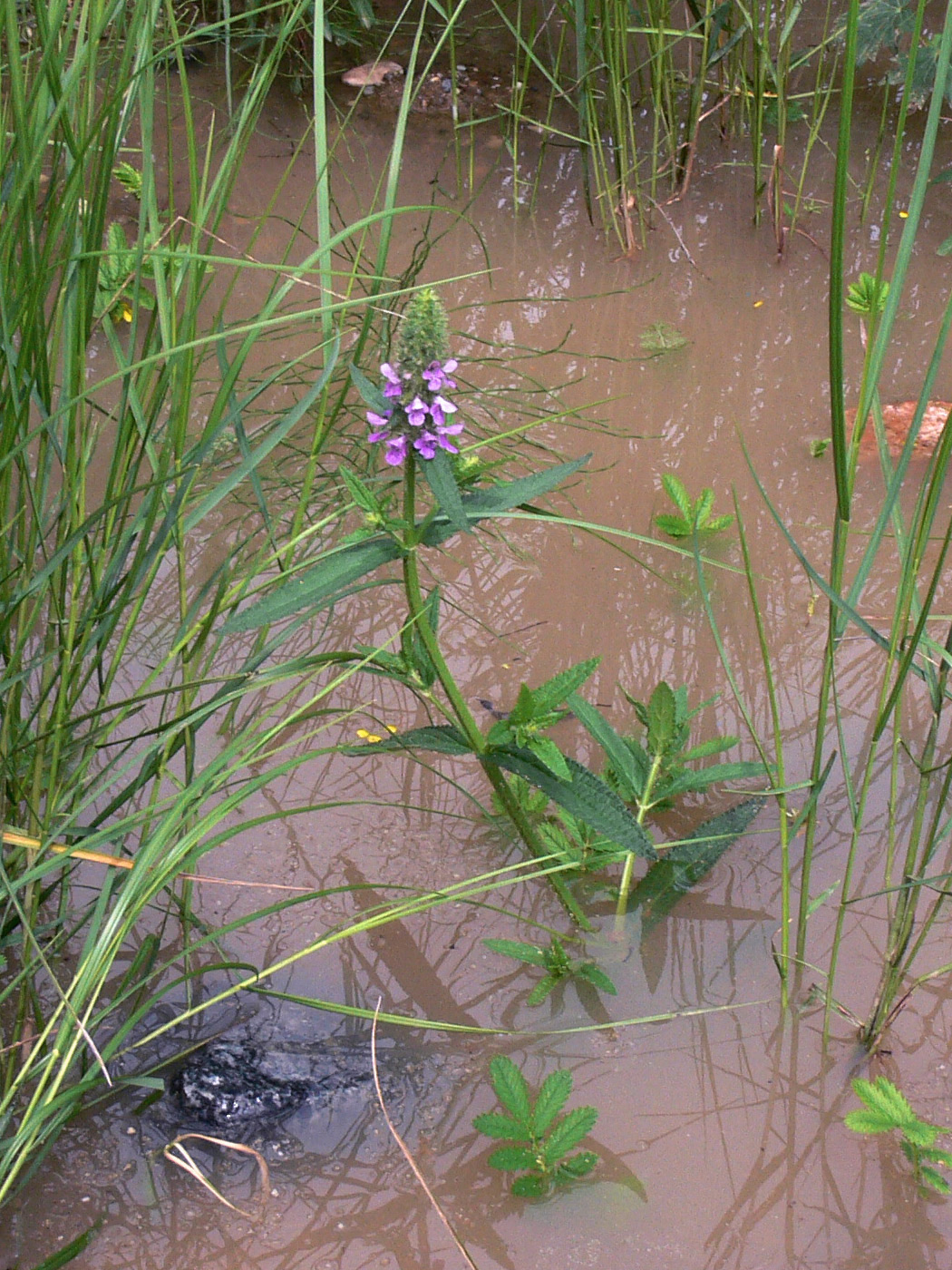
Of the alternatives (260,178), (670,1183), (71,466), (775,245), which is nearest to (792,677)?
(670,1183)

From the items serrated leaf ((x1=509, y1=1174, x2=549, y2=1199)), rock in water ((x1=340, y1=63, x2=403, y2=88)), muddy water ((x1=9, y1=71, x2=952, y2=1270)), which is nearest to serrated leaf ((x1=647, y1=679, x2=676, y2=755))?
muddy water ((x1=9, y1=71, x2=952, y2=1270))

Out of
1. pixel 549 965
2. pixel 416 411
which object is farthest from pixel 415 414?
pixel 549 965

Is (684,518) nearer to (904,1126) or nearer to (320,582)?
(320,582)

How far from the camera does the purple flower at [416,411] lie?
117 centimetres

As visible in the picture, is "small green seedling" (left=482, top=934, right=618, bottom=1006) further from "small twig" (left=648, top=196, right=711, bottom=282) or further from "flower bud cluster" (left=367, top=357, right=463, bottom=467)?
"small twig" (left=648, top=196, right=711, bottom=282)

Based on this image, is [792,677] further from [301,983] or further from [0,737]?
[0,737]

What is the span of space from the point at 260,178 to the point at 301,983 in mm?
2409

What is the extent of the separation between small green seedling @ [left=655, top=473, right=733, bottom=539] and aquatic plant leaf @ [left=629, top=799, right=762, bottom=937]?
0.65m

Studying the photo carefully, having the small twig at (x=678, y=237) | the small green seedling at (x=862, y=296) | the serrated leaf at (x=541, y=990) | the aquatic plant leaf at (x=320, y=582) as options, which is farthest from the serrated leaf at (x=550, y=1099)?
the small twig at (x=678, y=237)

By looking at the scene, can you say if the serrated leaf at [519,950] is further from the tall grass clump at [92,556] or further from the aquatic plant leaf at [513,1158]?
the tall grass clump at [92,556]

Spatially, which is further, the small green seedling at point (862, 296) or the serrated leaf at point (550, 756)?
the small green seedling at point (862, 296)

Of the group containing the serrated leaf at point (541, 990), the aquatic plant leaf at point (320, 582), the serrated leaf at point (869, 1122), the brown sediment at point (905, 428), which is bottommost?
the serrated leaf at point (541, 990)

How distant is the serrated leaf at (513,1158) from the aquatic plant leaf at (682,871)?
37 centimetres

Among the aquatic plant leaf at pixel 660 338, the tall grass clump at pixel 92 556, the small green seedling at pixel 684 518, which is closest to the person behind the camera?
the tall grass clump at pixel 92 556
